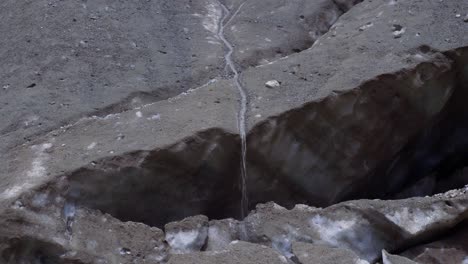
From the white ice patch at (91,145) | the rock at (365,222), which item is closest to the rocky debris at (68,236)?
the white ice patch at (91,145)

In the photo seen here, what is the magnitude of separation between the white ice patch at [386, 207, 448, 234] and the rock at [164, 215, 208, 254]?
822 mm

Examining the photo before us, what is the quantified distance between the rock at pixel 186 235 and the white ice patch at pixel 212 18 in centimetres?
159

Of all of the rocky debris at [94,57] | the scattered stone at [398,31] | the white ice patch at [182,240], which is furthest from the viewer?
the scattered stone at [398,31]

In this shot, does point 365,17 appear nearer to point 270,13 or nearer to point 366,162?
point 270,13

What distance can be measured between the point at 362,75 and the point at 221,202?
3.19 feet

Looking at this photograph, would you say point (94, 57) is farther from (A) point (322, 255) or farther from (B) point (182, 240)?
(A) point (322, 255)

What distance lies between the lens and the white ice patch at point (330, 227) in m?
2.95

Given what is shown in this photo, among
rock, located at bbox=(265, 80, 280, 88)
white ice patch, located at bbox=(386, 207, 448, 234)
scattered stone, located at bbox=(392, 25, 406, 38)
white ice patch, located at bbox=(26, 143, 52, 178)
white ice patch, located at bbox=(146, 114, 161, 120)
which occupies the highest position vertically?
scattered stone, located at bbox=(392, 25, 406, 38)

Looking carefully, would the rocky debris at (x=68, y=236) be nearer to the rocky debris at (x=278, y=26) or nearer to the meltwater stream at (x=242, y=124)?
the meltwater stream at (x=242, y=124)

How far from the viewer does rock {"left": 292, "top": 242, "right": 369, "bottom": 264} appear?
2.67 meters

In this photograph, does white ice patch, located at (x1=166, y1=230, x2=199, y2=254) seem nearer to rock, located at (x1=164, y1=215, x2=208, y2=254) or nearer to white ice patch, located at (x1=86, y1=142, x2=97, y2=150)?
rock, located at (x1=164, y1=215, x2=208, y2=254)

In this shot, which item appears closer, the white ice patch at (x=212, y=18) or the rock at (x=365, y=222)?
the rock at (x=365, y=222)

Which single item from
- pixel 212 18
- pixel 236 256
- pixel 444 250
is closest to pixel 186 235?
pixel 236 256

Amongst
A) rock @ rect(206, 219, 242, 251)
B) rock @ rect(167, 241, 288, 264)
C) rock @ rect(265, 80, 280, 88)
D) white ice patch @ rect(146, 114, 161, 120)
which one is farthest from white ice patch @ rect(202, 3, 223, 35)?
rock @ rect(167, 241, 288, 264)
